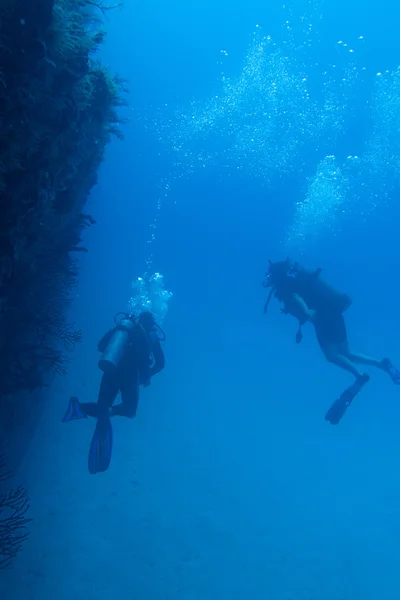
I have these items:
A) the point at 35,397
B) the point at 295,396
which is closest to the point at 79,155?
the point at 35,397

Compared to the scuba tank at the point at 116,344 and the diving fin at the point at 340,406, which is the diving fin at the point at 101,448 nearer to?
the scuba tank at the point at 116,344

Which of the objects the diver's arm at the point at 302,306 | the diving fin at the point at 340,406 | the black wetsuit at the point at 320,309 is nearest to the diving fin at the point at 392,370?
the black wetsuit at the point at 320,309

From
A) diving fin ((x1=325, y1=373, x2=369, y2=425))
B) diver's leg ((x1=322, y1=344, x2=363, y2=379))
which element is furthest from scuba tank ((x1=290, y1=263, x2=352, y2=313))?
diving fin ((x1=325, y1=373, x2=369, y2=425))

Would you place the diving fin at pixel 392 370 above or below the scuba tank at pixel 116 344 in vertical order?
above

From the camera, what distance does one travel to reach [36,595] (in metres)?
13.9

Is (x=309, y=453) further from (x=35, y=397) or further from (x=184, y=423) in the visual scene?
(x=35, y=397)

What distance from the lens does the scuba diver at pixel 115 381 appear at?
701cm

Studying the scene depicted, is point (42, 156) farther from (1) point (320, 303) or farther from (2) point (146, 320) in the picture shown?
(1) point (320, 303)

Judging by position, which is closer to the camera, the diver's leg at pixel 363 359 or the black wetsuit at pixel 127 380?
the black wetsuit at pixel 127 380

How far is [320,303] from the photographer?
388 inches

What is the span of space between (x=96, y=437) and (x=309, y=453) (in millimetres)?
40258

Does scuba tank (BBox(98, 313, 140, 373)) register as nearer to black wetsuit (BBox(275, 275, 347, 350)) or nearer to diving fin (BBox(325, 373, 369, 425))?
black wetsuit (BBox(275, 275, 347, 350))

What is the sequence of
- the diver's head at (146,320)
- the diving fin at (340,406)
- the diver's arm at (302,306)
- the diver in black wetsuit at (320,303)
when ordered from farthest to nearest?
the diver in black wetsuit at (320,303) < the diver's arm at (302,306) < the diving fin at (340,406) < the diver's head at (146,320)

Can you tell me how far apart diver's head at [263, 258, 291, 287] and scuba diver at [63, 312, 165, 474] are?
10.9 feet
